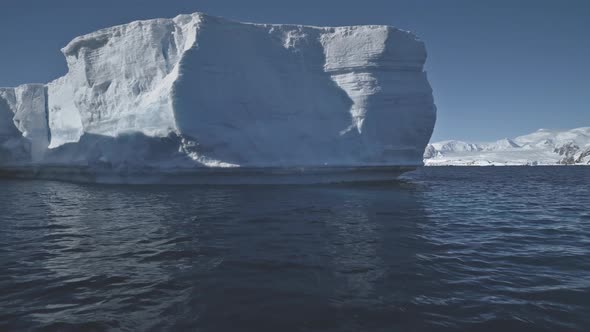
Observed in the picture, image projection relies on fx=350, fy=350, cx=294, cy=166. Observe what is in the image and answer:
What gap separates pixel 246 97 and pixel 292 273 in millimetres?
16741

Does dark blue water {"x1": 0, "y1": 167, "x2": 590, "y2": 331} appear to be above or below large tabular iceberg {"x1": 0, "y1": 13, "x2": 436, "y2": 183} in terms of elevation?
below

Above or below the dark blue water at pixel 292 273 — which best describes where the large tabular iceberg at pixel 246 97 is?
above

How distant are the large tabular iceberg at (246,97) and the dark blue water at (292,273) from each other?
990 cm

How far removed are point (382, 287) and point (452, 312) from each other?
0.85 meters

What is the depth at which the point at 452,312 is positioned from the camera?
354 centimetres

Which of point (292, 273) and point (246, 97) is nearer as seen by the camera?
point (292, 273)

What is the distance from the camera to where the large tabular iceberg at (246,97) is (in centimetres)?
1856

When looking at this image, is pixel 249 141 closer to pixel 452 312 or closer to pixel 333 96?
pixel 333 96

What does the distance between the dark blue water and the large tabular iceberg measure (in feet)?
32.5

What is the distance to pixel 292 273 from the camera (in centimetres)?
472

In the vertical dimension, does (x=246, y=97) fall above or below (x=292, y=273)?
above

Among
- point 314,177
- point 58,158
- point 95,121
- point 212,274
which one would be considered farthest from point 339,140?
point 58,158

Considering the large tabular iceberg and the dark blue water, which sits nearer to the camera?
the dark blue water

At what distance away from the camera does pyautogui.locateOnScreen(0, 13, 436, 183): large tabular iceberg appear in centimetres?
1856
